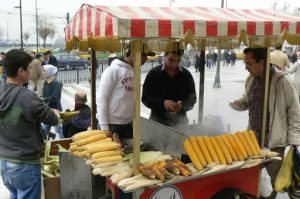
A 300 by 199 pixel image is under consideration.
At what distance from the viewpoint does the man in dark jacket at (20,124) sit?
2701mm

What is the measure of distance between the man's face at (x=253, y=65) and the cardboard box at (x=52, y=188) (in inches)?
86.7

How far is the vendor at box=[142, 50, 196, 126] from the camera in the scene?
4.08 metres

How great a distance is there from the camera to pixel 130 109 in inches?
137

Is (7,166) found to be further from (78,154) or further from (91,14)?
(91,14)

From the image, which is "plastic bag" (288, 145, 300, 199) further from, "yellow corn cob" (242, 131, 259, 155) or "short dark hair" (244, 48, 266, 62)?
"short dark hair" (244, 48, 266, 62)

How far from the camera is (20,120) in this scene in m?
2.72

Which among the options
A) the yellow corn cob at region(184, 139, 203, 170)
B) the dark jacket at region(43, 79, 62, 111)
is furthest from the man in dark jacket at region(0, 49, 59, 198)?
the dark jacket at region(43, 79, 62, 111)

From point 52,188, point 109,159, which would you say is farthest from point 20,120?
point 52,188

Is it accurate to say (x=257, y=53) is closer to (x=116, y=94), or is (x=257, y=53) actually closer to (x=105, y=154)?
(x=116, y=94)

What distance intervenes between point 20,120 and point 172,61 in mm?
1918

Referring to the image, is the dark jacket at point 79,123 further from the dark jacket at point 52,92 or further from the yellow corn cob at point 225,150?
the yellow corn cob at point 225,150

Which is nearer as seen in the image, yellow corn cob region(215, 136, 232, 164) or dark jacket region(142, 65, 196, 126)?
yellow corn cob region(215, 136, 232, 164)

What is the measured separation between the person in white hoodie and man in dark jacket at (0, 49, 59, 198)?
23.6 inches

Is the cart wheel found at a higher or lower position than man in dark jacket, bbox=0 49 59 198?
lower
